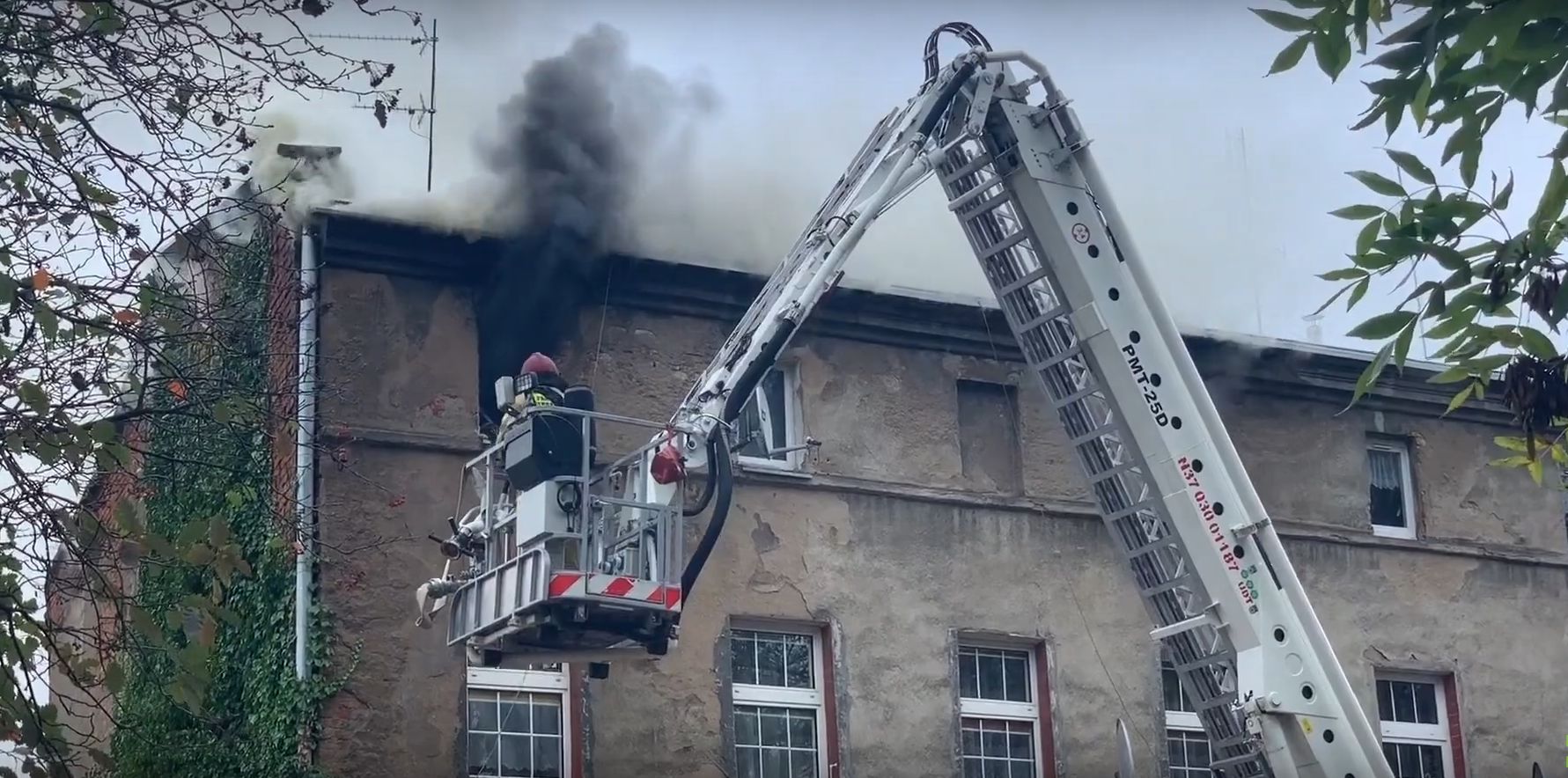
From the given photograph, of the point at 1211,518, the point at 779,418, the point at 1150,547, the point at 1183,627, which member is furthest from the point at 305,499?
the point at 1211,518

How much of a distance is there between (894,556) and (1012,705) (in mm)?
1680

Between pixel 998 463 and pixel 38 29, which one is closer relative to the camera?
pixel 38 29


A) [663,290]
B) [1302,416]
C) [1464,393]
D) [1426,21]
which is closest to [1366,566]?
[1302,416]

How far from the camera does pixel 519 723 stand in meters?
15.5

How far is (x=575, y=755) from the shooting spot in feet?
50.9

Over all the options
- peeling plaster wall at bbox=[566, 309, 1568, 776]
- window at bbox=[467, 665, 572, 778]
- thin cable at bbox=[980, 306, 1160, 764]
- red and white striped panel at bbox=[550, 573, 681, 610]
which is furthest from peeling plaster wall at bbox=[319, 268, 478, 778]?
thin cable at bbox=[980, 306, 1160, 764]

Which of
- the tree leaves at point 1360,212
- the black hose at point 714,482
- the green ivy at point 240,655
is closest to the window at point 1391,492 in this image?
the black hose at point 714,482

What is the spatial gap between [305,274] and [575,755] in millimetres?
4114

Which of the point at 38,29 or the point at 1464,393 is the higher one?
the point at 38,29

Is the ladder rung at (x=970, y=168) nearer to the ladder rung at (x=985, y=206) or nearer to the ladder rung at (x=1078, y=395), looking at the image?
the ladder rung at (x=985, y=206)

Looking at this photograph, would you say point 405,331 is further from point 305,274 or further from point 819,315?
point 819,315

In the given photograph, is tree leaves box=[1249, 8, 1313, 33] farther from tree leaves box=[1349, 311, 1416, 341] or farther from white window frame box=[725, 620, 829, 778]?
white window frame box=[725, 620, 829, 778]

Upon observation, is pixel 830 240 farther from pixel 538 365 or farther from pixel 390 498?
pixel 390 498

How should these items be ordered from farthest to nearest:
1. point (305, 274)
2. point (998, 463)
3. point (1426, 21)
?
point (998, 463) → point (305, 274) → point (1426, 21)
